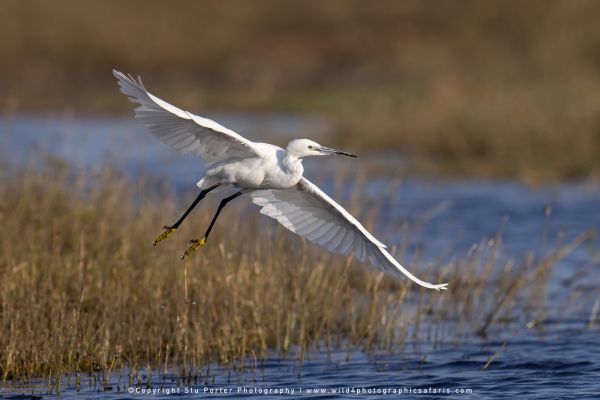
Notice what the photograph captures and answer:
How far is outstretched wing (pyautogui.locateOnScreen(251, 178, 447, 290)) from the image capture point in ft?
23.5

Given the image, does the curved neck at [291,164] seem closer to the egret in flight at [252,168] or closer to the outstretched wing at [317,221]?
the egret in flight at [252,168]

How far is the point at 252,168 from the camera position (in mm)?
6691

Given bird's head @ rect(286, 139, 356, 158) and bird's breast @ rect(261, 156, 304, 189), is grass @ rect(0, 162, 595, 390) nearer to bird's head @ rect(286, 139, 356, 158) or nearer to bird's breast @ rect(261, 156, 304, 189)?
bird's breast @ rect(261, 156, 304, 189)

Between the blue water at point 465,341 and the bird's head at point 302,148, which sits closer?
the bird's head at point 302,148

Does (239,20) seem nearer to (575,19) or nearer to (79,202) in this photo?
(575,19)

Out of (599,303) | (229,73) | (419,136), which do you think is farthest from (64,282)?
(229,73)

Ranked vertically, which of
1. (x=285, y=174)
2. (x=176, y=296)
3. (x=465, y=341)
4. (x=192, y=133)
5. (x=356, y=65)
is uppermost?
(x=356, y=65)

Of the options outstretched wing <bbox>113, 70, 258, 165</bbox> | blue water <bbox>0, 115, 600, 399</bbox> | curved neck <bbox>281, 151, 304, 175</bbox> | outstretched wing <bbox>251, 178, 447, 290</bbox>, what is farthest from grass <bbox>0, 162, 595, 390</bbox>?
curved neck <bbox>281, 151, 304, 175</bbox>

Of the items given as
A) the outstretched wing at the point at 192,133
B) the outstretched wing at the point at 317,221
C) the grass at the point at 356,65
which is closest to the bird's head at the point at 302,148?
the outstretched wing at the point at 192,133

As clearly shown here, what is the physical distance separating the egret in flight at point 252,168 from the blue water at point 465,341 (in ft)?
2.93

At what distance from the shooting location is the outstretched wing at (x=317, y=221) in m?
7.16

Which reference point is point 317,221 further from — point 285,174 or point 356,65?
point 356,65

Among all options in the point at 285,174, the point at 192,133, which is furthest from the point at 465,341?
the point at 192,133

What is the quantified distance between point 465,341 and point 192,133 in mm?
2918
